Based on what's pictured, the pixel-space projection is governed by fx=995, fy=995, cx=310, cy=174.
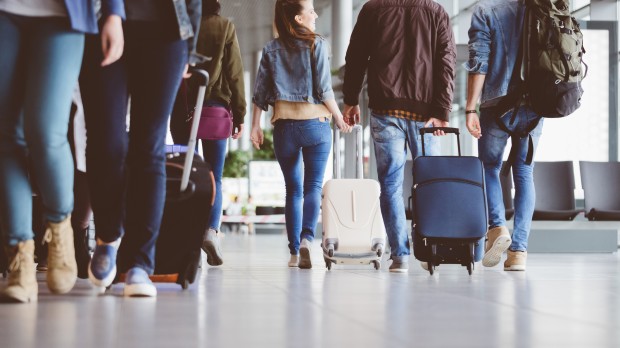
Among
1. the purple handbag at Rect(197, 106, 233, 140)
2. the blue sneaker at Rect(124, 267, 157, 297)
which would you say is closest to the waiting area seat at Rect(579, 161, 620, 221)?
the purple handbag at Rect(197, 106, 233, 140)

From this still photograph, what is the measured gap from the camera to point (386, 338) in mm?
2250

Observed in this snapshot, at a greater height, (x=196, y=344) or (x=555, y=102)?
(x=555, y=102)

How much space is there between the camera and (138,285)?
11.2 ft

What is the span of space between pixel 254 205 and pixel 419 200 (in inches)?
838

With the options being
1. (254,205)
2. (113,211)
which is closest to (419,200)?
(113,211)

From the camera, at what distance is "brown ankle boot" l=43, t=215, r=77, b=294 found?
10.9 ft

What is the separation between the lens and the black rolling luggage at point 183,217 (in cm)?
372

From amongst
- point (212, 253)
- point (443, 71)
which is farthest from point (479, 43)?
point (212, 253)

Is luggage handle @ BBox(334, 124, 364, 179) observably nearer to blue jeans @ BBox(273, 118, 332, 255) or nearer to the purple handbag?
blue jeans @ BBox(273, 118, 332, 255)

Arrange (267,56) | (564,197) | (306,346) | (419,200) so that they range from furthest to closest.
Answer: (564,197) < (267,56) < (419,200) < (306,346)

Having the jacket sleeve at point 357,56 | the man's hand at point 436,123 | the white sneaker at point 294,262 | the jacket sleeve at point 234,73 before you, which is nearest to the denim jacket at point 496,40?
the man's hand at point 436,123

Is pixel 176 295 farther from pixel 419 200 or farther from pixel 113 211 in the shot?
pixel 419 200

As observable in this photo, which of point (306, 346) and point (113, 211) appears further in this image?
point (113, 211)

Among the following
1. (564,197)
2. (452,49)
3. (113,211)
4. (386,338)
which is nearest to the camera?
(386,338)
